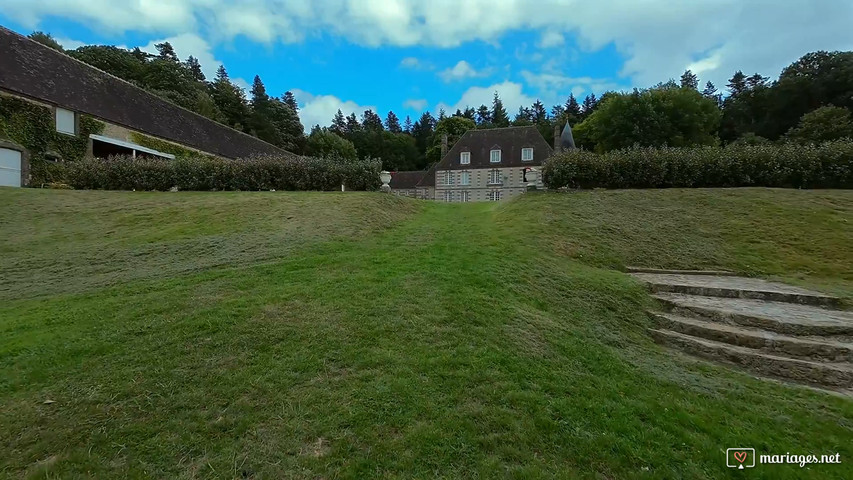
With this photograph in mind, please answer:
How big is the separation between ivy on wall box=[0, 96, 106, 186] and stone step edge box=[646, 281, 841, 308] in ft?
83.2

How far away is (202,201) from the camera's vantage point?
12.4 m

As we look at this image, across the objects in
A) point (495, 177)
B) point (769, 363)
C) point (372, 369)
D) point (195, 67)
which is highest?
point (195, 67)

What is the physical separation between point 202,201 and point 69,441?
11.0 meters

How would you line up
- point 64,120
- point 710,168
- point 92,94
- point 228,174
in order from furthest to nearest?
point 92,94, point 64,120, point 228,174, point 710,168

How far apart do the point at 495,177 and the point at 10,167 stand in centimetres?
3330

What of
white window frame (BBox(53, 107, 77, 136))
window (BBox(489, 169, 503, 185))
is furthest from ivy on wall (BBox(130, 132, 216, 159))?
window (BBox(489, 169, 503, 185))

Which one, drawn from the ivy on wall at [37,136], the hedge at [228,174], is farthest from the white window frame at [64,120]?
the hedge at [228,174]

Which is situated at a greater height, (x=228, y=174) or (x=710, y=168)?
(x=228, y=174)

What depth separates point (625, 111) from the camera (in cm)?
3506

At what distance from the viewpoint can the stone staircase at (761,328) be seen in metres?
4.25

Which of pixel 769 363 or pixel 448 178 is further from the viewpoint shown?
pixel 448 178

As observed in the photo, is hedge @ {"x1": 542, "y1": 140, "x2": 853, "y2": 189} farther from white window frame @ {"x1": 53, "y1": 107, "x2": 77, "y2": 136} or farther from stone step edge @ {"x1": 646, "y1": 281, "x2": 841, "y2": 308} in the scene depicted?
white window frame @ {"x1": 53, "y1": 107, "x2": 77, "y2": 136}

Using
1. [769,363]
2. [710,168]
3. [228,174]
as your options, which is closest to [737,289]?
[769,363]

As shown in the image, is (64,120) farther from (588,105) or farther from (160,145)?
(588,105)
